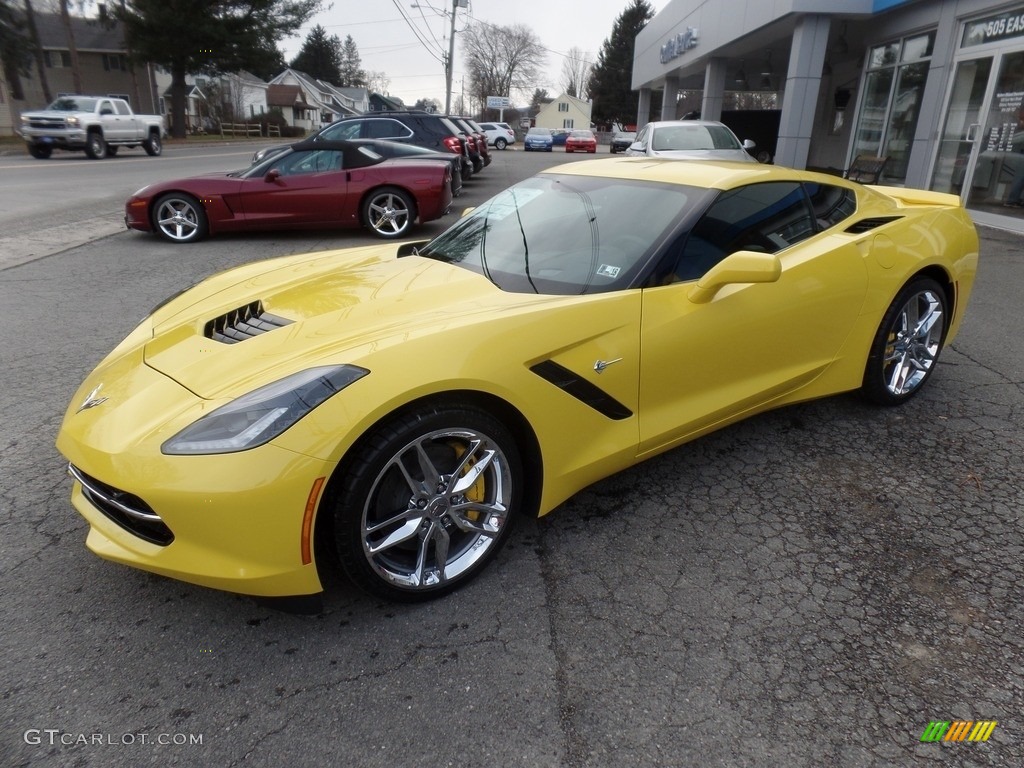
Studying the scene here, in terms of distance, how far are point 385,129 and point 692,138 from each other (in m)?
5.82

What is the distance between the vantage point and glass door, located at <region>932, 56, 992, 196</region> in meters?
10.5

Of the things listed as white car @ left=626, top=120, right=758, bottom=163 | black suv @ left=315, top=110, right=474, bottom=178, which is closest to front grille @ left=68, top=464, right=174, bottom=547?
white car @ left=626, top=120, right=758, bottom=163

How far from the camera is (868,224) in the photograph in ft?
11.7

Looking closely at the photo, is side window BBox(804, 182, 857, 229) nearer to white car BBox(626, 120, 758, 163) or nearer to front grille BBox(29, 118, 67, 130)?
white car BBox(626, 120, 758, 163)

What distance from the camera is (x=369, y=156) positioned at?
367 inches

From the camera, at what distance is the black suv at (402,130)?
13273 millimetres

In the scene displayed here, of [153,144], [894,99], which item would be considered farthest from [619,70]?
[894,99]

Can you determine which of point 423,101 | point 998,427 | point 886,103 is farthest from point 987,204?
point 423,101

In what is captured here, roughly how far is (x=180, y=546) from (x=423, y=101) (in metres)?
107

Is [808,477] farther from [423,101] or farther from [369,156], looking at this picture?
[423,101]

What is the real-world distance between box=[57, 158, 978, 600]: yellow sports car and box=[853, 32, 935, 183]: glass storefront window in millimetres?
11128

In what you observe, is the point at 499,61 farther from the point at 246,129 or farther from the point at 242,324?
the point at 242,324

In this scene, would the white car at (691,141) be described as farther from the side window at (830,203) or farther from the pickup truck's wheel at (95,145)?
the pickup truck's wheel at (95,145)

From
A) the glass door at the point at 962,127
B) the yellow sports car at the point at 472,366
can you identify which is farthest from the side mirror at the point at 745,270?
the glass door at the point at 962,127
